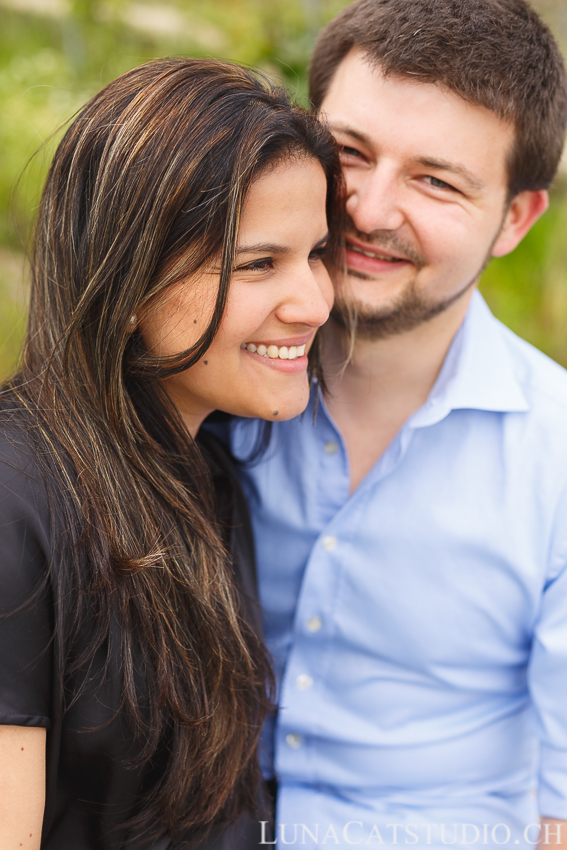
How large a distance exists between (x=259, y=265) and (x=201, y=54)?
3584mm

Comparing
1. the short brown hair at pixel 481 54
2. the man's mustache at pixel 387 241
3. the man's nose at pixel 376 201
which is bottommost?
the man's mustache at pixel 387 241

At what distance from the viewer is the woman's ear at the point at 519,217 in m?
2.09

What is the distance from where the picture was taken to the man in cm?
179

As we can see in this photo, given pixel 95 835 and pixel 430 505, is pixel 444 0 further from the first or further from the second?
pixel 95 835

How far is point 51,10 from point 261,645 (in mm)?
5966

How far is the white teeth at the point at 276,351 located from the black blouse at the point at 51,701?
19.7 inches

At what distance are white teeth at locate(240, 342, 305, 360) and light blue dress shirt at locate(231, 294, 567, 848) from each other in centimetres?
42

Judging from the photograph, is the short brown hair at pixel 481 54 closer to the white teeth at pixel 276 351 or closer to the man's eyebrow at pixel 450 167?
the man's eyebrow at pixel 450 167

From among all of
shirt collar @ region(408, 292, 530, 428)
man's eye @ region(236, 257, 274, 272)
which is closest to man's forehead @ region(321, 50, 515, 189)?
shirt collar @ region(408, 292, 530, 428)

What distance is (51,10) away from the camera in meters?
5.84

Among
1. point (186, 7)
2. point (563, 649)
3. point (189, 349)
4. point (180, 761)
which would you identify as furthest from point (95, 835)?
point (186, 7)

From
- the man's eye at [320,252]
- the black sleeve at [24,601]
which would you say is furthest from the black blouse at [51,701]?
the man's eye at [320,252]

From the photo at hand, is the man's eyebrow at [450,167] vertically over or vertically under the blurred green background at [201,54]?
under

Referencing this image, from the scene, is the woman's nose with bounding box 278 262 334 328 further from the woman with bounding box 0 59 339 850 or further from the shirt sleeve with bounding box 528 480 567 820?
the shirt sleeve with bounding box 528 480 567 820
